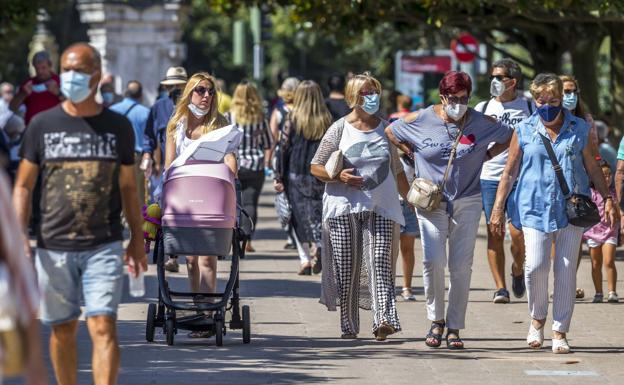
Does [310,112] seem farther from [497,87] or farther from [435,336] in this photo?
[435,336]

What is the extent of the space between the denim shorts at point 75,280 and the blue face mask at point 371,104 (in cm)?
355

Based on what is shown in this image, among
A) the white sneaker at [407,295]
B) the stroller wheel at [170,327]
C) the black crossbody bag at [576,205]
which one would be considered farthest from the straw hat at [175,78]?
the black crossbody bag at [576,205]

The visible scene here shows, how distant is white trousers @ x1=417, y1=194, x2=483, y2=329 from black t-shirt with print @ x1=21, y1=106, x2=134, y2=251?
340 centimetres

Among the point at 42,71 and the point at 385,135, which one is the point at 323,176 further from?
the point at 42,71

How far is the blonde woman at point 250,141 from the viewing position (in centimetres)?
1659

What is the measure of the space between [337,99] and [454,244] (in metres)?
5.50

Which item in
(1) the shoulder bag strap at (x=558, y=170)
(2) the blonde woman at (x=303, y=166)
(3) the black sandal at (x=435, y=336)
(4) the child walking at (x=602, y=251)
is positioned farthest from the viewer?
(2) the blonde woman at (x=303, y=166)

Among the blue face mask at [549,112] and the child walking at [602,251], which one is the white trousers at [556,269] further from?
the child walking at [602,251]

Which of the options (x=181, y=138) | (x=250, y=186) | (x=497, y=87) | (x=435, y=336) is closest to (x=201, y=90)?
(x=181, y=138)

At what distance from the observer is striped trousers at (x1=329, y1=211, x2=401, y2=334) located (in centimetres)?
1086

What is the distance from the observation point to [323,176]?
432 inches

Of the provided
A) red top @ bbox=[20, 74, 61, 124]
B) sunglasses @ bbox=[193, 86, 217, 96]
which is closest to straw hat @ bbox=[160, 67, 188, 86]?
red top @ bbox=[20, 74, 61, 124]

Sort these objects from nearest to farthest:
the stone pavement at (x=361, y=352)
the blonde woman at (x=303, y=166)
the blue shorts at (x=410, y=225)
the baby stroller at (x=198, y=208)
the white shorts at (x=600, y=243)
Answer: the stone pavement at (x=361, y=352), the baby stroller at (x=198, y=208), the white shorts at (x=600, y=243), the blue shorts at (x=410, y=225), the blonde woman at (x=303, y=166)

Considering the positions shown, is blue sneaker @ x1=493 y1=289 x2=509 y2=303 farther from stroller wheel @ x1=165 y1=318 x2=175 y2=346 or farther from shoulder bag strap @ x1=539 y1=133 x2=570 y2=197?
stroller wheel @ x1=165 y1=318 x2=175 y2=346
